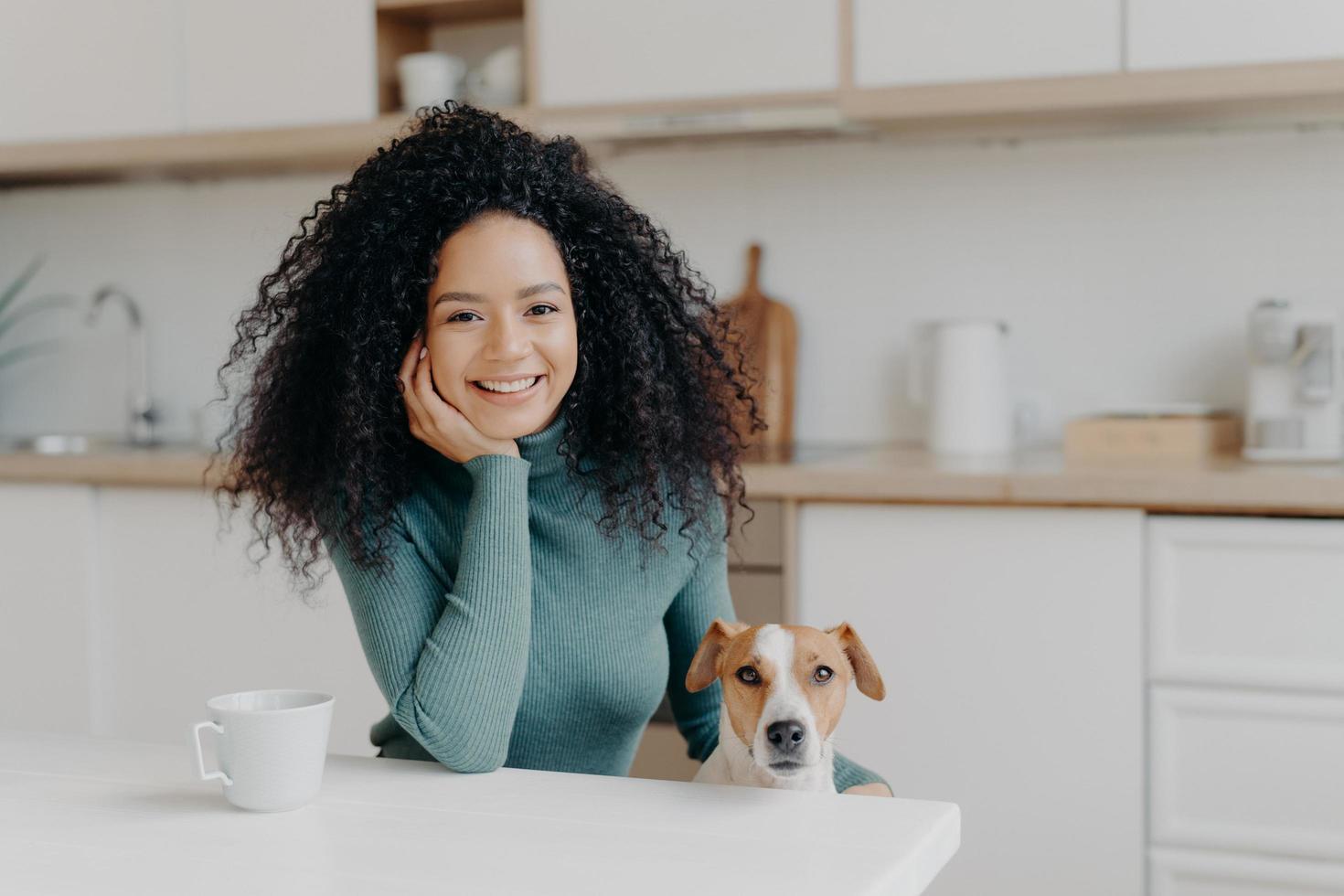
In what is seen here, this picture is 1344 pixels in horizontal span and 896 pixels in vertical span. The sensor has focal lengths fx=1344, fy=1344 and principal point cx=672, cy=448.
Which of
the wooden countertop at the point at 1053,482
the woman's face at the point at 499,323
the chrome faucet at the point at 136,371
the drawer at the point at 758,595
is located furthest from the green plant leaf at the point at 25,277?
the woman's face at the point at 499,323

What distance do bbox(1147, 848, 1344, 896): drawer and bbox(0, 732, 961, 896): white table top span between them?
1311 millimetres

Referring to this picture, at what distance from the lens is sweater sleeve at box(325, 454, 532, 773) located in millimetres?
1098

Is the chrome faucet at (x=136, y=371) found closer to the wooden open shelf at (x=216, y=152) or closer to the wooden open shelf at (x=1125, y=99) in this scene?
the wooden open shelf at (x=216, y=152)

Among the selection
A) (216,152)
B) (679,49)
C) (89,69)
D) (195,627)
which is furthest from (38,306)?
(679,49)

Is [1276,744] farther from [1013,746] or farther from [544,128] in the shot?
[544,128]

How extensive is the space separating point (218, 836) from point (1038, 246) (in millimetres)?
2185

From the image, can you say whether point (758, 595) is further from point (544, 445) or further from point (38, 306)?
point (38, 306)

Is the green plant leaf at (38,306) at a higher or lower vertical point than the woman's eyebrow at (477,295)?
higher

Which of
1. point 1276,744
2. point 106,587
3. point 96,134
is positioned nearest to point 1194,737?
point 1276,744

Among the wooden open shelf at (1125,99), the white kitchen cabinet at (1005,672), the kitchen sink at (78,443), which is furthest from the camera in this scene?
the kitchen sink at (78,443)

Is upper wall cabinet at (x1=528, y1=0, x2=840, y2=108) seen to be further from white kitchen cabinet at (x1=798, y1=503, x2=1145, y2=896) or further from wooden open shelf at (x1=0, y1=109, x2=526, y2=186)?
white kitchen cabinet at (x1=798, y1=503, x2=1145, y2=896)

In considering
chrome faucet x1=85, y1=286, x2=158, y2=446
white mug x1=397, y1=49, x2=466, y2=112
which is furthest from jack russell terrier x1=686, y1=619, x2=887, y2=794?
chrome faucet x1=85, y1=286, x2=158, y2=446

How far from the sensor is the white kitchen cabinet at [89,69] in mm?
2857

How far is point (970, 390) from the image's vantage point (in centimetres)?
257
